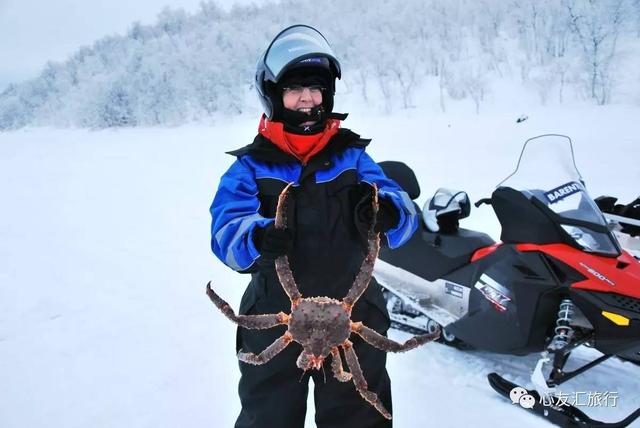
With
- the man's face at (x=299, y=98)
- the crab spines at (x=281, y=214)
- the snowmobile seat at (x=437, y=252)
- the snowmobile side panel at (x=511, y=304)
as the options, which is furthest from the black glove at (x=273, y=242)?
→ the snowmobile seat at (x=437, y=252)

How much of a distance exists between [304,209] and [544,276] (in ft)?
5.06

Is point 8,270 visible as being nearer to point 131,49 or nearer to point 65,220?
point 65,220

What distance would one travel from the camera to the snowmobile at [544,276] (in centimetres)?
234

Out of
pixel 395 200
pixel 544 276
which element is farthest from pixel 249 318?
pixel 544 276

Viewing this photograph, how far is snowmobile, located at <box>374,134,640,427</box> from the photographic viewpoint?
2.34 meters

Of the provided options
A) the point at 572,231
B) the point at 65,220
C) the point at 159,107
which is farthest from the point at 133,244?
the point at 159,107

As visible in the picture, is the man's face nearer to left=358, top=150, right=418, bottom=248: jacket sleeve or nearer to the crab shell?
left=358, top=150, right=418, bottom=248: jacket sleeve

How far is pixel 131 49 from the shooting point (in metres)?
27.9

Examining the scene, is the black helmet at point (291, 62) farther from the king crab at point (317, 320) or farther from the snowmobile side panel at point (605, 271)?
the snowmobile side panel at point (605, 271)

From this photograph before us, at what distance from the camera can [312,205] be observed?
5.68 ft

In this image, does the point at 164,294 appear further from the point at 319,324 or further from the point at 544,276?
the point at 319,324

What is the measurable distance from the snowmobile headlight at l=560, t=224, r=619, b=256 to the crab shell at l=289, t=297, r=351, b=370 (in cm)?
170

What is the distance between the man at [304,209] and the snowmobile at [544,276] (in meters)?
0.55

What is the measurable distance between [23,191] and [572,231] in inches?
409
